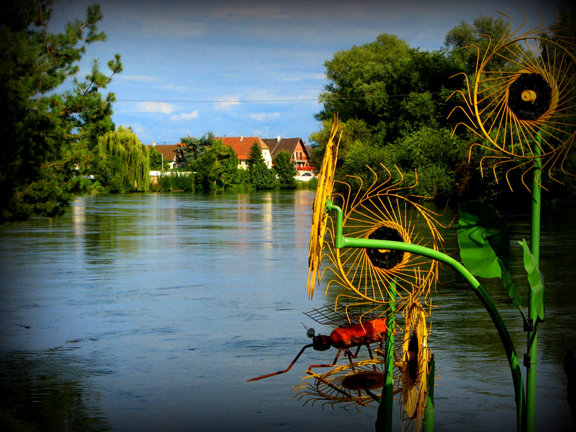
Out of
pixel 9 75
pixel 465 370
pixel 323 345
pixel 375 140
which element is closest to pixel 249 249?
pixel 9 75

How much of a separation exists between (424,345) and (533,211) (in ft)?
2.26

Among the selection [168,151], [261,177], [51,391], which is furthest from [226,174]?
[51,391]

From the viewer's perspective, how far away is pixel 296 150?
136 m

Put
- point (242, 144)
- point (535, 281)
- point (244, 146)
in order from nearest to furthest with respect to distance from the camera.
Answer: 1. point (535, 281)
2. point (244, 146)
3. point (242, 144)

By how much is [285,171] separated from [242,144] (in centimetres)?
3697

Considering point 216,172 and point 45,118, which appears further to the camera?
point 216,172

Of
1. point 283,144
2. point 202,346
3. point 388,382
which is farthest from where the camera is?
point 283,144

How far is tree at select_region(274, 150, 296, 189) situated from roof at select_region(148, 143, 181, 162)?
55077 millimetres

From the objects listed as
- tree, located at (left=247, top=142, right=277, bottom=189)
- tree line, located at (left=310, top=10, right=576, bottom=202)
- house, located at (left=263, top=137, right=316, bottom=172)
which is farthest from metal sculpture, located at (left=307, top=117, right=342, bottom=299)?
house, located at (left=263, top=137, right=316, bottom=172)

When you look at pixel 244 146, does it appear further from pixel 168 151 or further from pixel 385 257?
pixel 385 257

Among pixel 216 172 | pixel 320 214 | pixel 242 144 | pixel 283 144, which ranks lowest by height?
pixel 320 214

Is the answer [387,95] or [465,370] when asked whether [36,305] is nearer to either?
[465,370]

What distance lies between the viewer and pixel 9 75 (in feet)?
40.5

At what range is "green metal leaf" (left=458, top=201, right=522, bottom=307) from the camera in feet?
8.42
